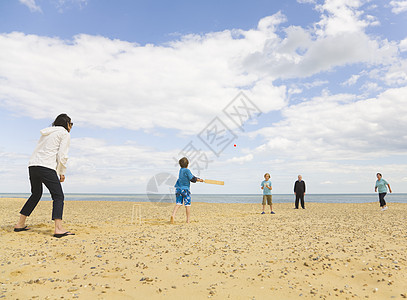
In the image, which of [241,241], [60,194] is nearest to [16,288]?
[60,194]

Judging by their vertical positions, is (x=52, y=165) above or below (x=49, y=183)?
above

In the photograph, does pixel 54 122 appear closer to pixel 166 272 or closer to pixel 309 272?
pixel 166 272

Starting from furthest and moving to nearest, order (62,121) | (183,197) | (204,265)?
(183,197), (62,121), (204,265)

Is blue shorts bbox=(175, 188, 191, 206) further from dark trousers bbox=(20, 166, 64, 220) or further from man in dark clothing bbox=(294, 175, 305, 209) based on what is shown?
man in dark clothing bbox=(294, 175, 305, 209)

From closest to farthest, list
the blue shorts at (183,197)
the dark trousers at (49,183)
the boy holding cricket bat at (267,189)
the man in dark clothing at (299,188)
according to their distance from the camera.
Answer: the dark trousers at (49,183) → the blue shorts at (183,197) → the boy holding cricket bat at (267,189) → the man in dark clothing at (299,188)

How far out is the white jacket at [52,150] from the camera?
6.26 metres

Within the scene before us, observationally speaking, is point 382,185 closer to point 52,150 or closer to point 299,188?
point 299,188

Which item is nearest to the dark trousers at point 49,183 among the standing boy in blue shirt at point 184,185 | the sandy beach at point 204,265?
the sandy beach at point 204,265

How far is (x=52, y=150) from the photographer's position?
20.8ft

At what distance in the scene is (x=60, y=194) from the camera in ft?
21.0

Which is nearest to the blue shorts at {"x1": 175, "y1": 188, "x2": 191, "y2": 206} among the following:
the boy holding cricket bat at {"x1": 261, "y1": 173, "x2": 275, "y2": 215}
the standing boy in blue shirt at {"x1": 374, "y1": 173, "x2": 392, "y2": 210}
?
the boy holding cricket bat at {"x1": 261, "y1": 173, "x2": 275, "y2": 215}

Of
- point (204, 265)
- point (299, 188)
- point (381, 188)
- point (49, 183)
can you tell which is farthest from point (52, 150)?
point (381, 188)

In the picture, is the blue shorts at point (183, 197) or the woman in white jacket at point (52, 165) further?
the blue shorts at point (183, 197)

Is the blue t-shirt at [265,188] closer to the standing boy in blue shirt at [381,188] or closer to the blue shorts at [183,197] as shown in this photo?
the blue shorts at [183,197]
